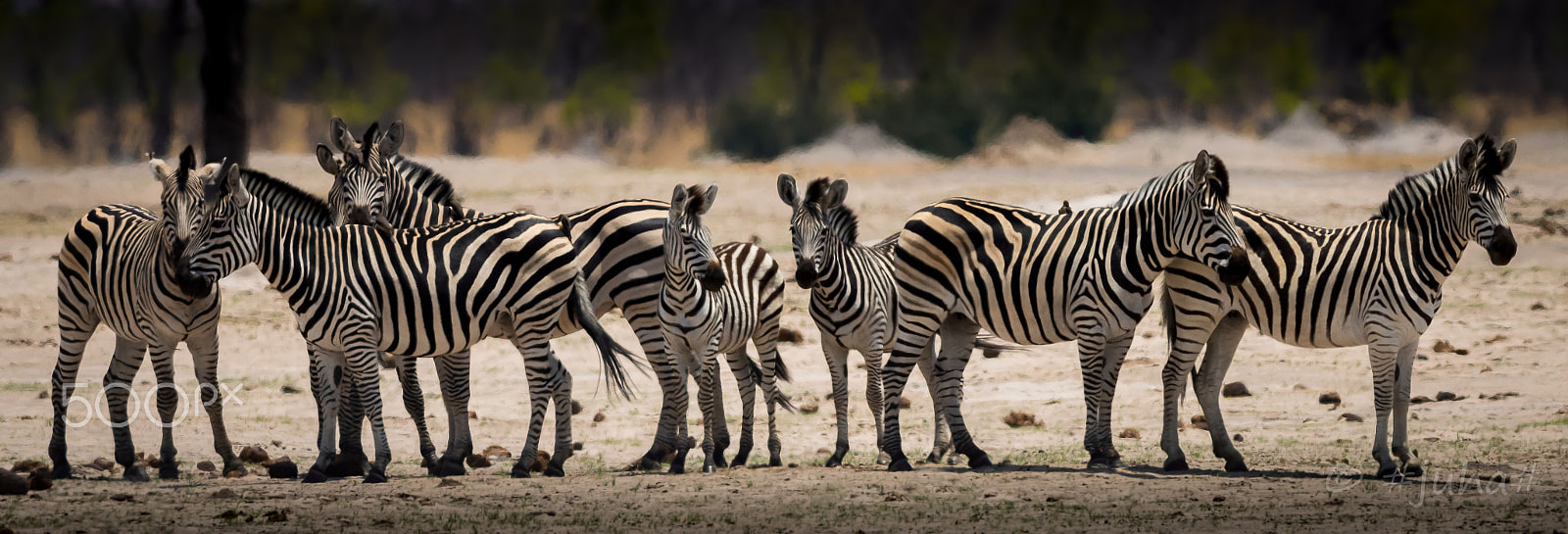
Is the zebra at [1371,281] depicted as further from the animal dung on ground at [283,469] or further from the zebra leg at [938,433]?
the animal dung on ground at [283,469]

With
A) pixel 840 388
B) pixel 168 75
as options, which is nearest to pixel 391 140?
pixel 840 388

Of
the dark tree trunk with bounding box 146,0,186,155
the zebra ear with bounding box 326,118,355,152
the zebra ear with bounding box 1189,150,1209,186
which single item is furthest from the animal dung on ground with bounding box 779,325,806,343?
the dark tree trunk with bounding box 146,0,186,155

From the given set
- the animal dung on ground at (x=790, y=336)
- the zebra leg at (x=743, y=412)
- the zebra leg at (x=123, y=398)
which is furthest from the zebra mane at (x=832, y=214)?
the zebra leg at (x=123, y=398)

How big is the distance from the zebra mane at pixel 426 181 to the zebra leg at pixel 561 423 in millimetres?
1779

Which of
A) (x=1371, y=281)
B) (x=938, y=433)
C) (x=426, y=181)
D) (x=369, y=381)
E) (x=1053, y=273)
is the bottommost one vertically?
(x=938, y=433)

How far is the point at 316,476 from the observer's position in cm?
893

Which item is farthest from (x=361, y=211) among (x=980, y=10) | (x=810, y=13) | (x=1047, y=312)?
(x=980, y=10)

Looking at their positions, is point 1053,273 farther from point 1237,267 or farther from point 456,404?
point 456,404

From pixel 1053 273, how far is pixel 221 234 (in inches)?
201

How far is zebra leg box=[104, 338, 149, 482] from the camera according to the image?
9562 millimetres

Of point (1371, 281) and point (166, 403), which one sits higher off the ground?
point (1371, 281)

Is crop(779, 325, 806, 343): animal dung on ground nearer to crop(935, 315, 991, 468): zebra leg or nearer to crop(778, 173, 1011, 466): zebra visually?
crop(778, 173, 1011, 466): zebra

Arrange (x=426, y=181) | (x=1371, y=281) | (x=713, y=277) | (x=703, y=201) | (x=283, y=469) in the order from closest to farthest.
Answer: (x=713, y=277) < (x=1371, y=281) < (x=703, y=201) < (x=283, y=469) < (x=426, y=181)

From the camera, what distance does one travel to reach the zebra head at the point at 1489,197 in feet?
28.3
